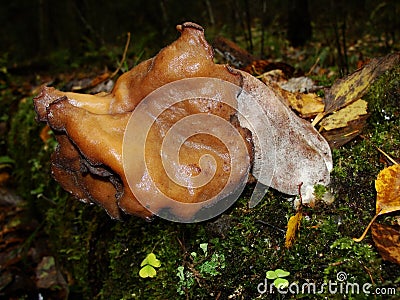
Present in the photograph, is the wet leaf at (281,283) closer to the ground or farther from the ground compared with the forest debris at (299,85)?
closer to the ground

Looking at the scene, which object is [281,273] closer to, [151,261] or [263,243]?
[263,243]

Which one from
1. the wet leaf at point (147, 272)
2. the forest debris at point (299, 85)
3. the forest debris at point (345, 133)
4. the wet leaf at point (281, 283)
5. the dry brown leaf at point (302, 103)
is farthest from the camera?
the forest debris at point (299, 85)

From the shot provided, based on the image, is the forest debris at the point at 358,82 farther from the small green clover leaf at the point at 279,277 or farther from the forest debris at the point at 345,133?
the small green clover leaf at the point at 279,277

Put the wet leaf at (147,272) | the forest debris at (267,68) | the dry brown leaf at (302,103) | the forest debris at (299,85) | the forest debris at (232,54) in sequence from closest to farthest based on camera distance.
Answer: the wet leaf at (147,272), the dry brown leaf at (302,103), the forest debris at (299,85), the forest debris at (267,68), the forest debris at (232,54)

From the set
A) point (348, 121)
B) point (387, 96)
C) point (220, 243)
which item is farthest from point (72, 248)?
point (387, 96)

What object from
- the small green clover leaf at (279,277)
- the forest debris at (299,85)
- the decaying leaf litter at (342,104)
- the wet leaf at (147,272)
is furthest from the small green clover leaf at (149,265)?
the forest debris at (299,85)

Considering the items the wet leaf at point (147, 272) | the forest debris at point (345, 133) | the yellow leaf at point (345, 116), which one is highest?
the yellow leaf at point (345, 116)

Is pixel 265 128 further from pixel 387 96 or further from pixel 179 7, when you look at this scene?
pixel 179 7

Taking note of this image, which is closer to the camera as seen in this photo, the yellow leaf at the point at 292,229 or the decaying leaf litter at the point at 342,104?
the yellow leaf at the point at 292,229
